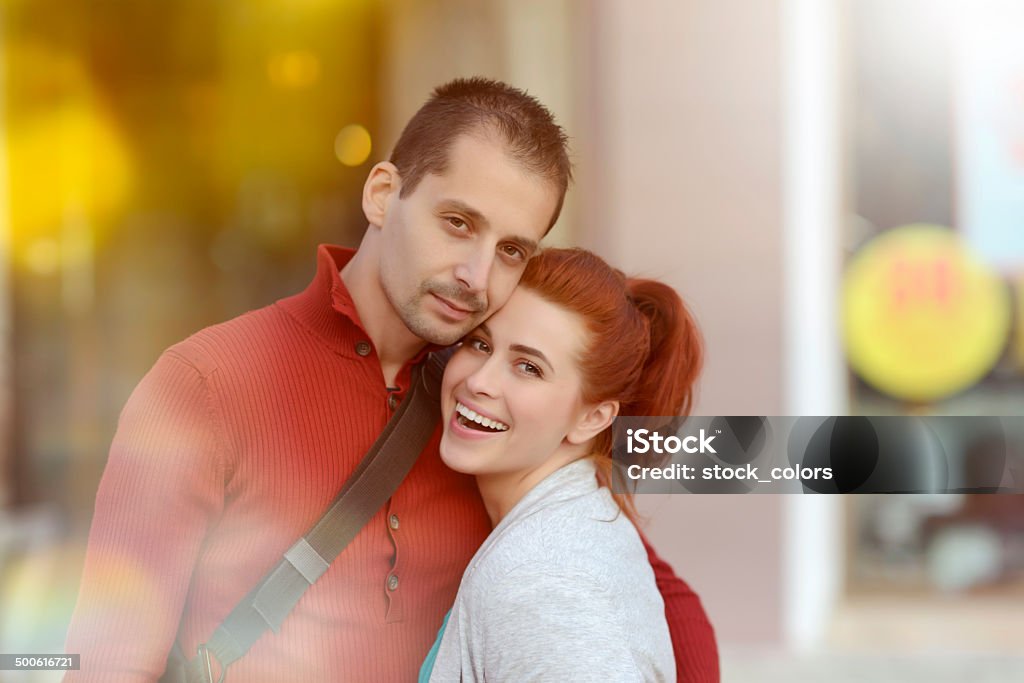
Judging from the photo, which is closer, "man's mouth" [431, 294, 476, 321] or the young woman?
the young woman

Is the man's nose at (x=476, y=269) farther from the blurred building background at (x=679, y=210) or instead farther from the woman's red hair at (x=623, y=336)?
the blurred building background at (x=679, y=210)

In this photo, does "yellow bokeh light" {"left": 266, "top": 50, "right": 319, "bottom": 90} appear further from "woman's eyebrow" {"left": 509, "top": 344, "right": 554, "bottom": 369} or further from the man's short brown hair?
"woman's eyebrow" {"left": 509, "top": 344, "right": 554, "bottom": 369}

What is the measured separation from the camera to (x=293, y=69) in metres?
4.08

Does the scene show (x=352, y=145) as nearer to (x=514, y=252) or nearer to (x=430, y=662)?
(x=514, y=252)

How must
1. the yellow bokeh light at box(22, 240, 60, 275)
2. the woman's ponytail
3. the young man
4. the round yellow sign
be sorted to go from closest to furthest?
the young man → the woman's ponytail → the round yellow sign → the yellow bokeh light at box(22, 240, 60, 275)

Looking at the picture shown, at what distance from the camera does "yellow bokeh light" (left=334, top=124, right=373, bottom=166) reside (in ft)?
13.1

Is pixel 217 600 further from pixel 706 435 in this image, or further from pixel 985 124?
pixel 985 124

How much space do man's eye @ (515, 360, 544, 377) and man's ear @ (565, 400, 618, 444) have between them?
0.12m

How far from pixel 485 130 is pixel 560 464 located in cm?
57

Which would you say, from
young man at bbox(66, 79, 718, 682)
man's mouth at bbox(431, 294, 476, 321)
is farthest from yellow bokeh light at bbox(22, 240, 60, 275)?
man's mouth at bbox(431, 294, 476, 321)

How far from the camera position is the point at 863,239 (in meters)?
4.21

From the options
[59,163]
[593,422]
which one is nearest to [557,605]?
[593,422]

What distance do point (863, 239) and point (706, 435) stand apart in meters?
2.28

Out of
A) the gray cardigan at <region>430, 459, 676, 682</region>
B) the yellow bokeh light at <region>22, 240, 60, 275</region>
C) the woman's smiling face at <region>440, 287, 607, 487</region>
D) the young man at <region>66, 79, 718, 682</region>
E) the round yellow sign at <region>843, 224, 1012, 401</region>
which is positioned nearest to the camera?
the gray cardigan at <region>430, 459, 676, 682</region>
